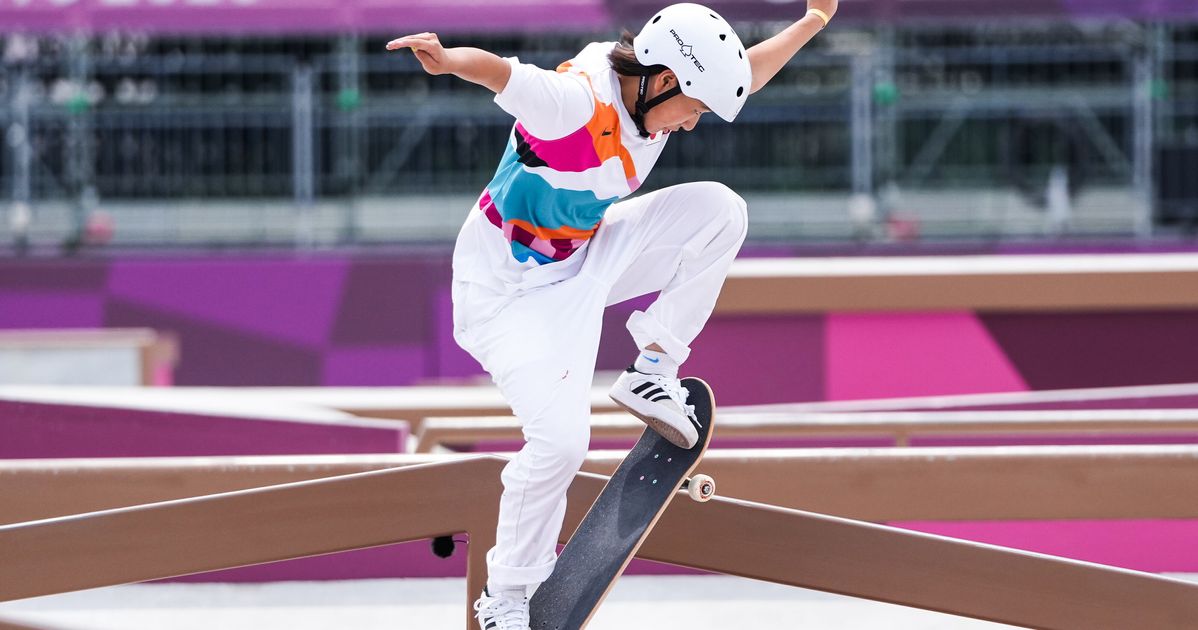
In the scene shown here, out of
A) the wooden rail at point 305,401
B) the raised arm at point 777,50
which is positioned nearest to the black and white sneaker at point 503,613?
the raised arm at point 777,50

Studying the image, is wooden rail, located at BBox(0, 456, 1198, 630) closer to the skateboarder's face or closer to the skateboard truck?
the skateboard truck

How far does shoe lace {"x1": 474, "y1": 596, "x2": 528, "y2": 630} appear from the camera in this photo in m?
3.37

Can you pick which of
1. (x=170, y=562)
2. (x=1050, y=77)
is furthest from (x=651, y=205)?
(x=1050, y=77)

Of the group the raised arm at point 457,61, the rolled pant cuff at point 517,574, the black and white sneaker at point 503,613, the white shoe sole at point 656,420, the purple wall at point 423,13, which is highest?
the purple wall at point 423,13

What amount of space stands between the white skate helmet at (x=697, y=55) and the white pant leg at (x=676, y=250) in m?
0.38

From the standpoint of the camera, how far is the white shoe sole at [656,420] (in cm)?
359

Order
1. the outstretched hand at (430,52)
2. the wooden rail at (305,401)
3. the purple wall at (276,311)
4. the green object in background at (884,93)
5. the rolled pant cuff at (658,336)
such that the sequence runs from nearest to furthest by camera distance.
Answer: the outstretched hand at (430,52) → the rolled pant cuff at (658,336) → the wooden rail at (305,401) → the purple wall at (276,311) → the green object in background at (884,93)

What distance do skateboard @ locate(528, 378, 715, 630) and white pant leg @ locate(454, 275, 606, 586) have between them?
9cm

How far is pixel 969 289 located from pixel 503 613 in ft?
16.4

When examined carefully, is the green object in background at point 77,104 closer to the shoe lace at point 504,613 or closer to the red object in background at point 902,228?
the red object in background at point 902,228

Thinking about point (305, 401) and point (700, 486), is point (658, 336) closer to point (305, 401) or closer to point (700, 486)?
point (700, 486)

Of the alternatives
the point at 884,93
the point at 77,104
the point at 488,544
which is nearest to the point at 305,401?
the point at 488,544

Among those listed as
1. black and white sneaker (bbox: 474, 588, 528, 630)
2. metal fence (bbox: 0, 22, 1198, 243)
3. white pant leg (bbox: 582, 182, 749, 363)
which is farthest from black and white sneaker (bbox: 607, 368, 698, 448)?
metal fence (bbox: 0, 22, 1198, 243)

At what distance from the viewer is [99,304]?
11.3 m
